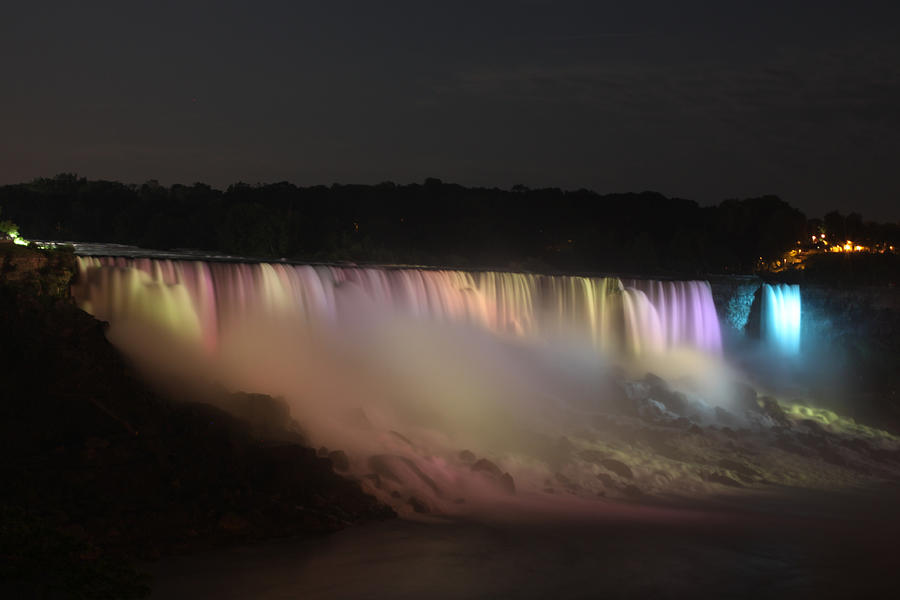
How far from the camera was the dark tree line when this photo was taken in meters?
62.0

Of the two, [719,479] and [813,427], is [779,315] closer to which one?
[813,427]

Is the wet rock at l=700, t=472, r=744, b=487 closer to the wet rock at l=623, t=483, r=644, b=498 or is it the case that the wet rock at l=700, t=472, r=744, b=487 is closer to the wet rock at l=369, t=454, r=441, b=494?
the wet rock at l=623, t=483, r=644, b=498

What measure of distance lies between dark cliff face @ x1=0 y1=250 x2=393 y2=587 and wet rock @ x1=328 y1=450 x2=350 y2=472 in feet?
2.27

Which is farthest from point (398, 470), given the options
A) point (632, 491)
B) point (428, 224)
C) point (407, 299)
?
point (428, 224)

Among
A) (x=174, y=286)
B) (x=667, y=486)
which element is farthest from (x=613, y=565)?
(x=174, y=286)

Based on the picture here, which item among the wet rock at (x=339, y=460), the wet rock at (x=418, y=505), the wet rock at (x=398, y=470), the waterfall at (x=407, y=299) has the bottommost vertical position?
the wet rock at (x=418, y=505)

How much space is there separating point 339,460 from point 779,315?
26296mm

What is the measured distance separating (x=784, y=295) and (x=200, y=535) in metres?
30.5

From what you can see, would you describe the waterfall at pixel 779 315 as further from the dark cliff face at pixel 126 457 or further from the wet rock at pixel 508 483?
the dark cliff face at pixel 126 457

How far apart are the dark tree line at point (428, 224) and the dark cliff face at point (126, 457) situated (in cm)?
3523

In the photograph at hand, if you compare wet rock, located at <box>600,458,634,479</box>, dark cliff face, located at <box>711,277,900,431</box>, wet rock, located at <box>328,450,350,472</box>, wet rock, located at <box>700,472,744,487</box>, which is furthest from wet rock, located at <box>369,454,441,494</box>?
dark cliff face, located at <box>711,277,900,431</box>

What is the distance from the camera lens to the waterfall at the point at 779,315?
129 ft

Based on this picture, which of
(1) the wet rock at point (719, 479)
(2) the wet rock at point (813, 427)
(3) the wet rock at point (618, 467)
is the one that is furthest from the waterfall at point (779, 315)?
(3) the wet rock at point (618, 467)

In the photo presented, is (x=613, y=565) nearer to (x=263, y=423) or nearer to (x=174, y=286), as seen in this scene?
(x=263, y=423)
